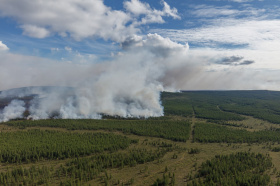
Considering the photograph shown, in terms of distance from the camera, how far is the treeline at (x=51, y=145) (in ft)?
265

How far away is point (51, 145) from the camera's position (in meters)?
92.3

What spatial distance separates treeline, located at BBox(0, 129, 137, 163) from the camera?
80.6 meters

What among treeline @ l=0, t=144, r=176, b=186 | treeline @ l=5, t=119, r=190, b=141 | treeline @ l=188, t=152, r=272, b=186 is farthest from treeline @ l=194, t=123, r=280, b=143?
treeline @ l=0, t=144, r=176, b=186

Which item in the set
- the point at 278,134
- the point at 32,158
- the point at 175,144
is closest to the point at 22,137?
the point at 32,158

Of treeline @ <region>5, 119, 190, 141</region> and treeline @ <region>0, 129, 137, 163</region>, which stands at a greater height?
treeline @ <region>5, 119, 190, 141</region>

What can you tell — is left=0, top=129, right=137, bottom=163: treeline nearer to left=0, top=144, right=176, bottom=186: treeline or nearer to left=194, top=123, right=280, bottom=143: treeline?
left=0, top=144, right=176, bottom=186: treeline

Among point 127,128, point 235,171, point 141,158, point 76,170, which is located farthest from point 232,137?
point 76,170

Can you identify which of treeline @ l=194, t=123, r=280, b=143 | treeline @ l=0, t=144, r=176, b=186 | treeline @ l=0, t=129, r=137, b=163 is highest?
treeline @ l=194, t=123, r=280, b=143

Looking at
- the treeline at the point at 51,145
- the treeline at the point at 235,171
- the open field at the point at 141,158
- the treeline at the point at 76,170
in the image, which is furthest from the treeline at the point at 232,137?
the treeline at the point at 51,145

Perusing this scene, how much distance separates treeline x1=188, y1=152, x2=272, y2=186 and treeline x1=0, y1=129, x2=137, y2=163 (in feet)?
145

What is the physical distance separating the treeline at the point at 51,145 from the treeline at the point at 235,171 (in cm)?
4409

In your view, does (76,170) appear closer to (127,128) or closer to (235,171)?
(235,171)

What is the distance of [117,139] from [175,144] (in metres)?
34.1

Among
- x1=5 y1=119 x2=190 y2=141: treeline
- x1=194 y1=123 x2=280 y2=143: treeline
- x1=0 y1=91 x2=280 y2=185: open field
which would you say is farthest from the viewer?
x1=5 y1=119 x2=190 y2=141: treeline
